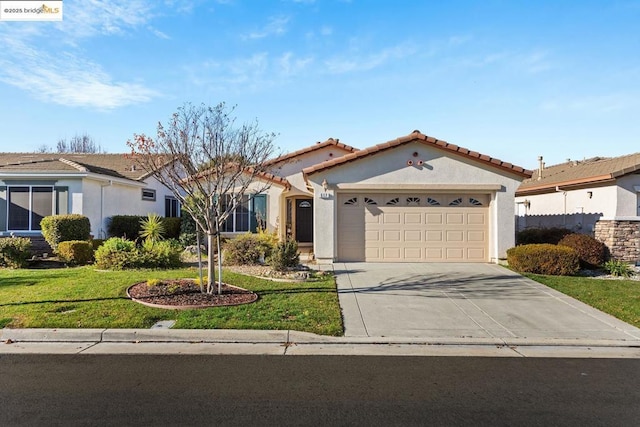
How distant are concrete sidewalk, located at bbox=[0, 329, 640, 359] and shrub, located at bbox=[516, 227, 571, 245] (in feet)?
29.0

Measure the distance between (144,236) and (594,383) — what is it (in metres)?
16.6

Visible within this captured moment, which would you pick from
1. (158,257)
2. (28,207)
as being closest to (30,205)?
(28,207)

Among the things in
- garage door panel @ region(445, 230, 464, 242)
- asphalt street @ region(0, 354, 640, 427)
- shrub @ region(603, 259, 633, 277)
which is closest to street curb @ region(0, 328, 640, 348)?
asphalt street @ region(0, 354, 640, 427)

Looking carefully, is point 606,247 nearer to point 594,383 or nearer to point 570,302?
point 570,302

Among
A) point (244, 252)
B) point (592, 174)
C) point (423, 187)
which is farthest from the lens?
point (592, 174)

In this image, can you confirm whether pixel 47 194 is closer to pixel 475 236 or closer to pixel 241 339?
pixel 241 339

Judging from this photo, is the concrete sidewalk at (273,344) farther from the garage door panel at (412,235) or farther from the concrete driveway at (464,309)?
the garage door panel at (412,235)

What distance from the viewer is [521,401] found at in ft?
15.7

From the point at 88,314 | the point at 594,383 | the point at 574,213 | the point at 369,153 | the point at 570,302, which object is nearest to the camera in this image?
the point at 594,383

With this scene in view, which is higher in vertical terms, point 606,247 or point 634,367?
point 606,247

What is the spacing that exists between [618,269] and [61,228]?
17.6m

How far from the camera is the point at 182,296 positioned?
8992mm

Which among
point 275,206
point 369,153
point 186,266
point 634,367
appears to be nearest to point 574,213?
point 369,153

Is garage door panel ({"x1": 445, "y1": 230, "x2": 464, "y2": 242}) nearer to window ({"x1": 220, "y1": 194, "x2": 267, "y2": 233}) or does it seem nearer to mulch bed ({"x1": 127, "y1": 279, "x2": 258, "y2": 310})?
window ({"x1": 220, "y1": 194, "x2": 267, "y2": 233})
